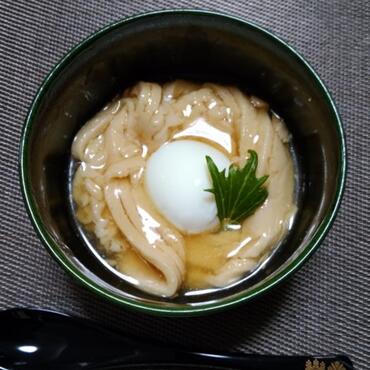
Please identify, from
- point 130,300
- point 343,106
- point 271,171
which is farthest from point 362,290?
point 130,300

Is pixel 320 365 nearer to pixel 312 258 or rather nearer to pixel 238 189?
pixel 312 258

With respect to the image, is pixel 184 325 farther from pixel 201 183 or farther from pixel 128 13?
pixel 128 13

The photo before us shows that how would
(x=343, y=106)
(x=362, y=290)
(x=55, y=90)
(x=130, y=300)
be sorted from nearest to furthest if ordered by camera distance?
(x=130, y=300) < (x=55, y=90) < (x=362, y=290) < (x=343, y=106)

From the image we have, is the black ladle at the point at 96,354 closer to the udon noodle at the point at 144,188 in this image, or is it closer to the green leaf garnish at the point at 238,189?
the udon noodle at the point at 144,188

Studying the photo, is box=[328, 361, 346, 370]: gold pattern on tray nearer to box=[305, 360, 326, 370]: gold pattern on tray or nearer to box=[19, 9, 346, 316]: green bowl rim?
box=[305, 360, 326, 370]: gold pattern on tray

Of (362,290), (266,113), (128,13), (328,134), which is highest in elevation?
(128,13)

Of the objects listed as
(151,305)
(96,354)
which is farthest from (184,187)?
(96,354)
